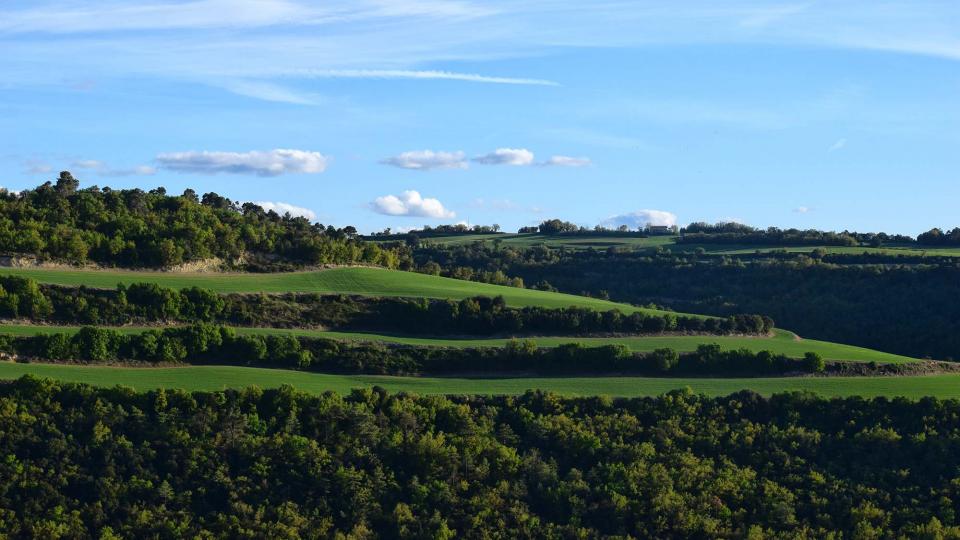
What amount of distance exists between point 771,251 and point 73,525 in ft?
314

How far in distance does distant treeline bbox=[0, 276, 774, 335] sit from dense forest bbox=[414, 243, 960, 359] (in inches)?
772

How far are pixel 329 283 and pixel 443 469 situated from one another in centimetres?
3164

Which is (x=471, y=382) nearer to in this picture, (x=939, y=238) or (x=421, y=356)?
(x=421, y=356)

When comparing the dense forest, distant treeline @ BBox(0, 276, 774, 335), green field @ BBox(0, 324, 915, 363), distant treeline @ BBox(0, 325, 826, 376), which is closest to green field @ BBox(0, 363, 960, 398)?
distant treeline @ BBox(0, 325, 826, 376)

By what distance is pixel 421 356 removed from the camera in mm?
67125

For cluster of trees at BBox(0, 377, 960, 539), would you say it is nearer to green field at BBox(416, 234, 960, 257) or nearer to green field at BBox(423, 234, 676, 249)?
green field at BBox(416, 234, 960, 257)

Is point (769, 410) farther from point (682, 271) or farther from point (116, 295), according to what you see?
point (682, 271)

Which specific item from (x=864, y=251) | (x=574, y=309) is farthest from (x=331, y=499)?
(x=864, y=251)

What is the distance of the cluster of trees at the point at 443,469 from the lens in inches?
1841

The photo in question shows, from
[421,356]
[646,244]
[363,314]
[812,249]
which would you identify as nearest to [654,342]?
[421,356]

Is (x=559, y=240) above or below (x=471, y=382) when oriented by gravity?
above

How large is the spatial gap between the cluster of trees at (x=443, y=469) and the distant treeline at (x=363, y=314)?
15211mm

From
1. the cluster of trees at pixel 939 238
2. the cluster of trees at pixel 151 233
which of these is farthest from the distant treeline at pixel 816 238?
the cluster of trees at pixel 151 233

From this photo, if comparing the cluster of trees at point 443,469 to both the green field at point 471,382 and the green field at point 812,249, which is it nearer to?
the green field at point 471,382
